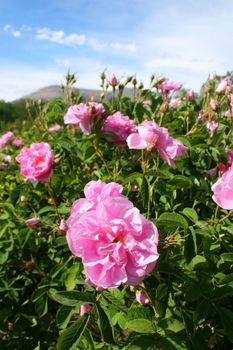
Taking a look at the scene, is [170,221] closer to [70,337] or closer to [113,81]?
[70,337]

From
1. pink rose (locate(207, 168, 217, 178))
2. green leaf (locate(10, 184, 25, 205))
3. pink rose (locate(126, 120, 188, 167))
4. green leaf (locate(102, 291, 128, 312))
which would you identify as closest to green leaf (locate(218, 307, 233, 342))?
green leaf (locate(102, 291, 128, 312))

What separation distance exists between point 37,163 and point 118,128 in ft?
1.12

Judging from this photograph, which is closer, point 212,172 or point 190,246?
point 190,246

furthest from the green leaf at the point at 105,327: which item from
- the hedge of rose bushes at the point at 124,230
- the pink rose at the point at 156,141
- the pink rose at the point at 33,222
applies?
the pink rose at the point at 33,222

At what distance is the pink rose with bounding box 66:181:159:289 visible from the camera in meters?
1.03

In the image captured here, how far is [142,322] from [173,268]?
0.57 ft

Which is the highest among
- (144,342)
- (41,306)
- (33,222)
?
(33,222)

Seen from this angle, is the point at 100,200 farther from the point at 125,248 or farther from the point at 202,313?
the point at 202,313

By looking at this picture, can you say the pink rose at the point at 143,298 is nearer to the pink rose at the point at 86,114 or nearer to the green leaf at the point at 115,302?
the green leaf at the point at 115,302

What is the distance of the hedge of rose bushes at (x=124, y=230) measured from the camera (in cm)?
105

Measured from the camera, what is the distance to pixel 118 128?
181 cm

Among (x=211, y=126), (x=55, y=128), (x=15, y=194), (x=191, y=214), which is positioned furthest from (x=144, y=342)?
(x=55, y=128)

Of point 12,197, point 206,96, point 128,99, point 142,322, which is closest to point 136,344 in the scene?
point 142,322

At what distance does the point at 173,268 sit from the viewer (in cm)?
123
